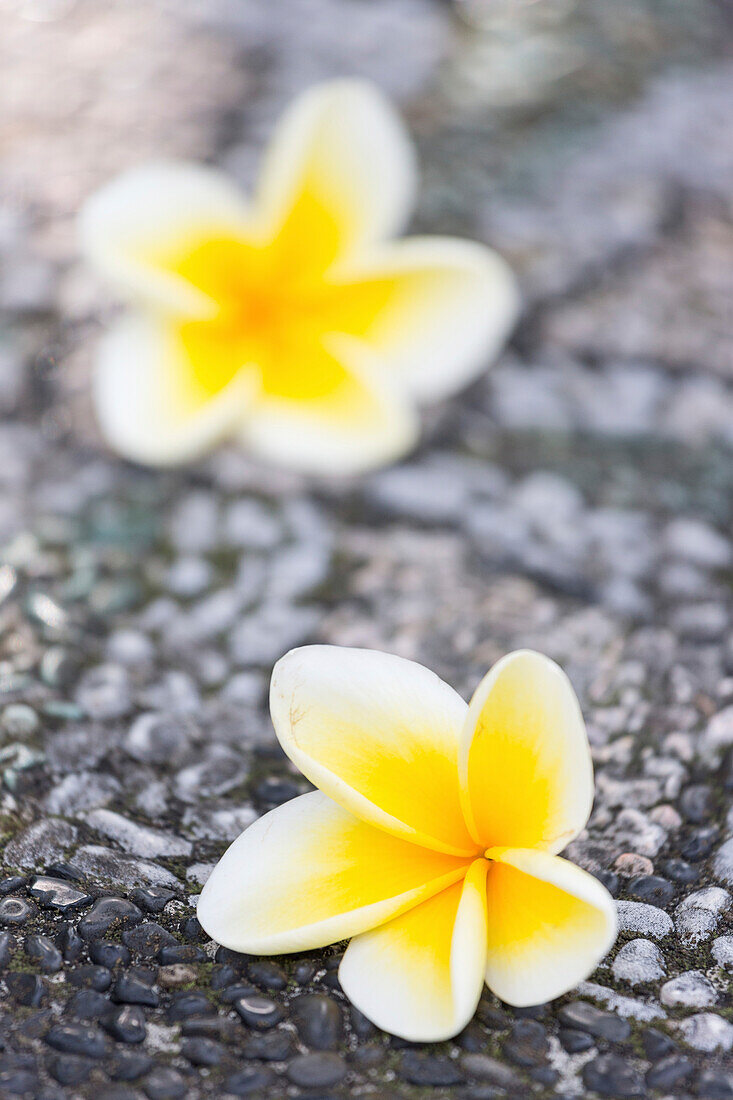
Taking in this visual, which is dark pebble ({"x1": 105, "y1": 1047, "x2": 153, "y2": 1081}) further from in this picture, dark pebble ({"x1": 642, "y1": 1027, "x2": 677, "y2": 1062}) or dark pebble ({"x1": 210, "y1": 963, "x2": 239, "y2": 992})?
dark pebble ({"x1": 642, "y1": 1027, "x2": 677, "y2": 1062})

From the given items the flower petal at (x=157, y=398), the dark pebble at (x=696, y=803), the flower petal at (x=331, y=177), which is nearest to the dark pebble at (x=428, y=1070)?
the dark pebble at (x=696, y=803)

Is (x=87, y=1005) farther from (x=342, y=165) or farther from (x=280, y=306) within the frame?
(x=342, y=165)

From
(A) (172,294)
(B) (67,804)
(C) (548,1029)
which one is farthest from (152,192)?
(C) (548,1029)

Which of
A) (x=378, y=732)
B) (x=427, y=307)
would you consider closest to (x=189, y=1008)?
(x=378, y=732)

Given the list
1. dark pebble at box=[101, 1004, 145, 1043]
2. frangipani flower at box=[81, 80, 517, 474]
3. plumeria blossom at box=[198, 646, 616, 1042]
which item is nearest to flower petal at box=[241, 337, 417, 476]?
frangipani flower at box=[81, 80, 517, 474]

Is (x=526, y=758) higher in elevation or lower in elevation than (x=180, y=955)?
higher

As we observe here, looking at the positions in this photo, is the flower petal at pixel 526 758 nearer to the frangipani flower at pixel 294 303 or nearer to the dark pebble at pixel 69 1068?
the dark pebble at pixel 69 1068
